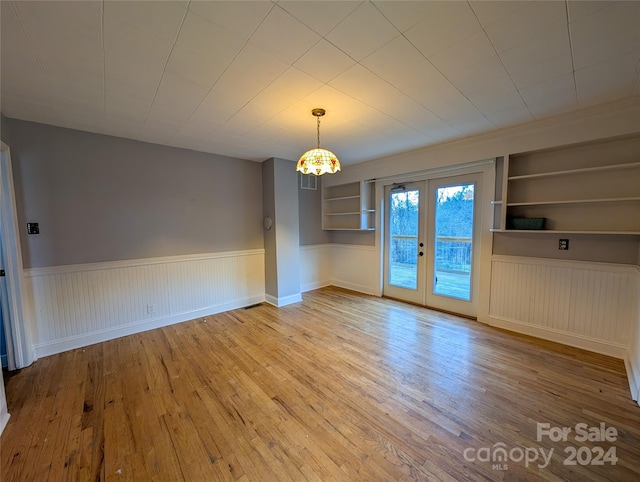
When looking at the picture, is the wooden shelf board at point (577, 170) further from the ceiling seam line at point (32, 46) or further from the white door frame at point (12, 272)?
the white door frame at point (12, 272)

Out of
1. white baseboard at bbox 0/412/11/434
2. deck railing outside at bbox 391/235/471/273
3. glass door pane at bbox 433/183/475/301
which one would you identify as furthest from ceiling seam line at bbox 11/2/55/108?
deck railing outside at bbox 391/235/471/273

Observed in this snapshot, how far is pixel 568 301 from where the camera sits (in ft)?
9.46

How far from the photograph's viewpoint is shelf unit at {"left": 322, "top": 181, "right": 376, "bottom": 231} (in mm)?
4879

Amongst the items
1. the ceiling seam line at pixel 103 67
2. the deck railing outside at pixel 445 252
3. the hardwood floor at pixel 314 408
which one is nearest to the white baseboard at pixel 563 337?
the hardwood floor at pixel 314 408

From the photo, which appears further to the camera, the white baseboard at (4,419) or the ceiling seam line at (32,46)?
the white baseboard at (4,419)

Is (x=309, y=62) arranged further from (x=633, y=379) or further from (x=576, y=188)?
(x=633, y=379)

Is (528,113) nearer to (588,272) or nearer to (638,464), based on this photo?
(588,272)

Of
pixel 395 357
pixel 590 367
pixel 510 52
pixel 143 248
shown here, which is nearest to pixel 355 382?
pixel 395 357

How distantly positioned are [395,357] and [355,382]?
0.63 m

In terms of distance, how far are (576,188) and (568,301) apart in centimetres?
129

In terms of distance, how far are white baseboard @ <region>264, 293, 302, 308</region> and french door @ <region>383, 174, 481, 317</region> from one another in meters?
1.70

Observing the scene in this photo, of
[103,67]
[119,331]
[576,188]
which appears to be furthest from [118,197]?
[576,188]

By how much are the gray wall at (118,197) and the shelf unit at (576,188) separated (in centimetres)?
386

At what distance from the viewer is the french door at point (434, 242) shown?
3.71 meters
